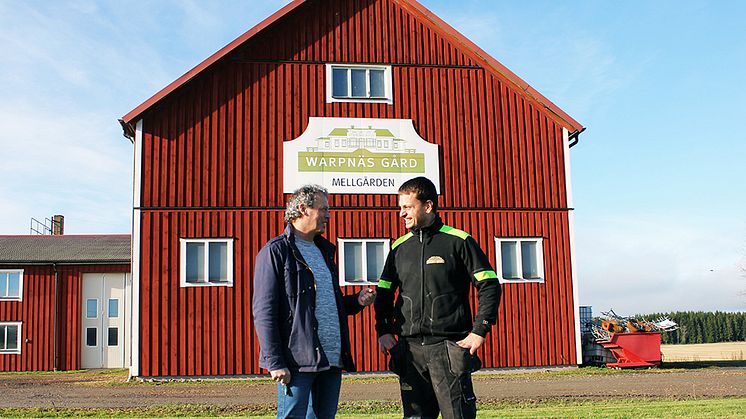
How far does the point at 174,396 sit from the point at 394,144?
7799mm

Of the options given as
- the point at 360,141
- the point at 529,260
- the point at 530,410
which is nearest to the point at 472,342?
the point at 530,410

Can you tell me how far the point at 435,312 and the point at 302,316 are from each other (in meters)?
1.02

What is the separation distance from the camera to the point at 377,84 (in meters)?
18.6

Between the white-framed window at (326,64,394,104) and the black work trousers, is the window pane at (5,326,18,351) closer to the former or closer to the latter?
the white-framed window at (326,64,394,104)

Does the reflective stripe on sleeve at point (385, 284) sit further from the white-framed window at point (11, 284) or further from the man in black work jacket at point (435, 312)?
the white-framed window at point (11, 284)

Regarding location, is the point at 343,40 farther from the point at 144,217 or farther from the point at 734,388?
the point at 734,388

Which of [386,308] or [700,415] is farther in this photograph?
[700,415]

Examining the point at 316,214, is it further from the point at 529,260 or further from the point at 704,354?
the point at 704,354

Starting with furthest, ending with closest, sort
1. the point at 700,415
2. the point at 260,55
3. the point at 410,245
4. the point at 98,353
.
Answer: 1. the point at 98,353
2. the point at 260,55
3. the point at 700,415
4. the point at 410,245

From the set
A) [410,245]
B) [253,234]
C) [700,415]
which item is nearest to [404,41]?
[253,234]

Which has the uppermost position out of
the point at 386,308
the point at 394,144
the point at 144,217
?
the point at 394,144

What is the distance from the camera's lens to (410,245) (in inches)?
219

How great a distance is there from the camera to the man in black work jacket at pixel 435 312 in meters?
5.18

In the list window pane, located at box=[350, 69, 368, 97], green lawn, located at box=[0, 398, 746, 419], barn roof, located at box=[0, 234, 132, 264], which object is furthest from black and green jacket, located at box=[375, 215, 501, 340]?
barn roof, located at box=[0, 234, 132, 264]
